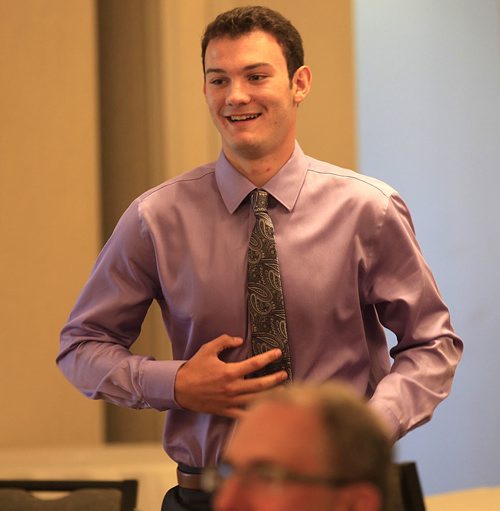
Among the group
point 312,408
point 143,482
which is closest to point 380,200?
point 312,408

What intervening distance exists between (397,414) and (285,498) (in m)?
1.06

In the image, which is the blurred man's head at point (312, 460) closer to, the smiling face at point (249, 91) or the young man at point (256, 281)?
the young man at point (256, 281)

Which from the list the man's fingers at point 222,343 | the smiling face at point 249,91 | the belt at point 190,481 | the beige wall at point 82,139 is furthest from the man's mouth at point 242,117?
the beige wall at point 82,139

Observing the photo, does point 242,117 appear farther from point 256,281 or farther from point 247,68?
point 256,281

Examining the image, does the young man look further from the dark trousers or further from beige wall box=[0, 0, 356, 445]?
beige wall box=[0, 0, 356, 445]

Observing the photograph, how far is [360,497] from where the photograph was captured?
36.4 inches

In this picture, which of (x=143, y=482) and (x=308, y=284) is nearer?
(x=308, y=284)

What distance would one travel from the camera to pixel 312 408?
0.93 meters

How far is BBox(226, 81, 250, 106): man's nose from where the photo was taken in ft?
6.73

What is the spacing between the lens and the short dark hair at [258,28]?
2.12 metres

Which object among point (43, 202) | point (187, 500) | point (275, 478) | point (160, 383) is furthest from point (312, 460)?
point (43, 202)

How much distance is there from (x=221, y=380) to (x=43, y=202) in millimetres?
1982

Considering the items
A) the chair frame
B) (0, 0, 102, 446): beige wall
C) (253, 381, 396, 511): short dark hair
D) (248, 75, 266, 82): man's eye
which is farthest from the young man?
(0, 0, 102, 446): beige wall

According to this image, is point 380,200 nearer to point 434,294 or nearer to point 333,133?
point 434,294
